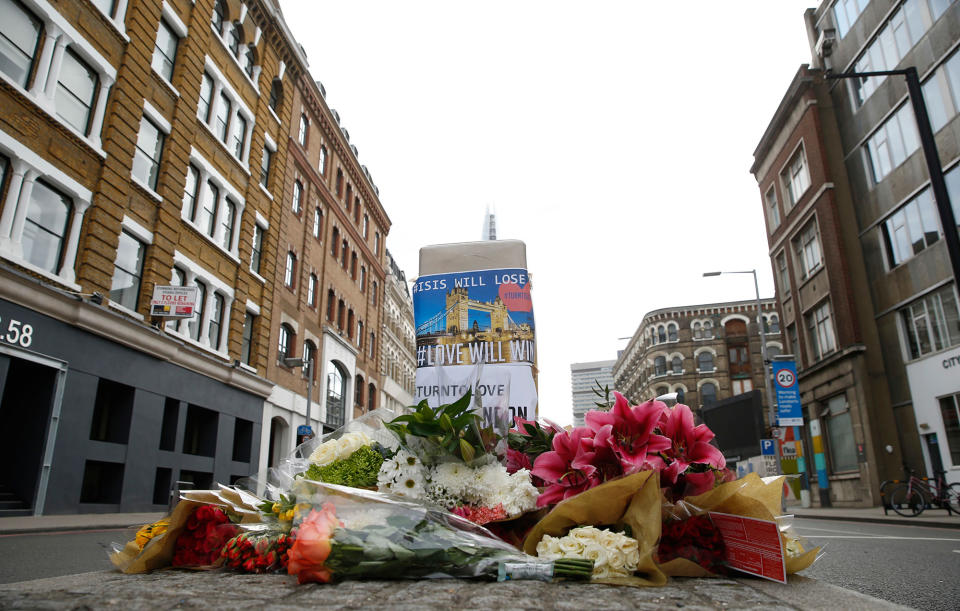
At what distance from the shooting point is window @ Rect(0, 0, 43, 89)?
11.8 metres

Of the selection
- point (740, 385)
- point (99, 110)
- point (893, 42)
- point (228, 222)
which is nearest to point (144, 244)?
point (99, 110)

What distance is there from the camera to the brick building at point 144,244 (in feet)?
40.2

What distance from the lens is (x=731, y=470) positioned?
2.24m

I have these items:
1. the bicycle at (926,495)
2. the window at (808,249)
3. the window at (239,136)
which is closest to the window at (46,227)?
the window at (239,136)

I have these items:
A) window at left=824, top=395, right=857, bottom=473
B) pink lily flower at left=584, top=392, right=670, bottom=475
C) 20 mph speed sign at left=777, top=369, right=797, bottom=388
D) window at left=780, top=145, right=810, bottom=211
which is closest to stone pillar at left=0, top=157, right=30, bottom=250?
pink lily flower at left=584, top=392, right=670, bottom=475

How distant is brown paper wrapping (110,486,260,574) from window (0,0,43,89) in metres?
13.4

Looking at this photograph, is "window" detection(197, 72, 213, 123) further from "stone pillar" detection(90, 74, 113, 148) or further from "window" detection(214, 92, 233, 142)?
"stone pillar" detection(90, 74, 113, 148)

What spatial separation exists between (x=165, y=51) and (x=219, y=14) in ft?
13.2

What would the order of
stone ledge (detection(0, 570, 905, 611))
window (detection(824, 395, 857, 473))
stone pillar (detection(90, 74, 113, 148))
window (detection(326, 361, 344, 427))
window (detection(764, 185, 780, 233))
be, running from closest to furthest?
stone ledge (detection(0, 570, 905, 611))
stone pillar (detection(90, 74, 113, 148))
window (detection(824, 395, 857, 473))
window (detection(326, 361, 344, 427))
window (detection(764, 185, 780, 233))

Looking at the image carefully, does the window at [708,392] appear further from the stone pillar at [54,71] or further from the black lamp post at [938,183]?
the stone pillar at [54,71]

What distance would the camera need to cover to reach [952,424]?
1777 centimetres

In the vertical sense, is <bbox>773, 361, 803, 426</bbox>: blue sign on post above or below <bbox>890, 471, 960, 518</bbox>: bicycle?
above

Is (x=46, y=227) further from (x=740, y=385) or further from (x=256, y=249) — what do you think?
(x=740, y=385)

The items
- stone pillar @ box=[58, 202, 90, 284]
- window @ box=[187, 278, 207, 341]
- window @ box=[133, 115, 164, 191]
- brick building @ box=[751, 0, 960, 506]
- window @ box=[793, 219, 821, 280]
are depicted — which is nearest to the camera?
stone pillar @ box=[58, 202, 90, 284]
